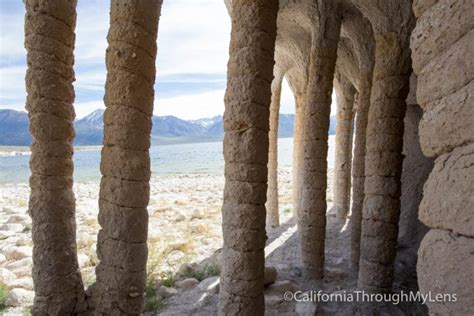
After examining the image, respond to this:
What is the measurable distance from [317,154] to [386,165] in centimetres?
175

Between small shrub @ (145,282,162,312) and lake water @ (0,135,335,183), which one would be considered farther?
lake water @ (0,135,335,183)

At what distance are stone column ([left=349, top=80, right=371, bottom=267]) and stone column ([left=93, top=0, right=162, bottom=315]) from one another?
21.0 feet

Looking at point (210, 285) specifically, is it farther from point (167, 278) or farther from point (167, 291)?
point (167, 278)

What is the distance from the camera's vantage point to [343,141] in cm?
1506

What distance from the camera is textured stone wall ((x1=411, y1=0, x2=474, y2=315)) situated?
1900 millimetres

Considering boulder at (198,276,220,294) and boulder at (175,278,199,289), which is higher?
boulder at (198,276,220,294)

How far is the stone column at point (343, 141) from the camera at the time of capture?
49.3 ft

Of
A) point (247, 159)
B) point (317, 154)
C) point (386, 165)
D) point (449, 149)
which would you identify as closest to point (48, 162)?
point (247, 159)

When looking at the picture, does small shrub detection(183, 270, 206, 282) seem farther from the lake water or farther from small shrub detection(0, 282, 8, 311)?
the lake water

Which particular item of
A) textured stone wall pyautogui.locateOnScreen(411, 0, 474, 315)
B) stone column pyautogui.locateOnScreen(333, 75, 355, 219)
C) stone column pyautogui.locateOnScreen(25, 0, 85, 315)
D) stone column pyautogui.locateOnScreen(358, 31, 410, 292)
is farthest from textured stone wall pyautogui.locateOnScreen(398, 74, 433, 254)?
stone column pyautogui.locateOnScreen(25, 0, 85, 315)

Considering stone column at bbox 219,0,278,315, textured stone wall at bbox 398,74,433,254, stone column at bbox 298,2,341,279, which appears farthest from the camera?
textured stone wall at bbox 398,74,433,254

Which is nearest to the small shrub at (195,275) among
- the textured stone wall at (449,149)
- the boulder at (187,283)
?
the boulder at (187,283)

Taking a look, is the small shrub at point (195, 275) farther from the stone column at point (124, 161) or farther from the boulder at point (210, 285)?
the stone column at point (124, 161)

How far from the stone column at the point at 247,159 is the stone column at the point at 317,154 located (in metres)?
3.25
